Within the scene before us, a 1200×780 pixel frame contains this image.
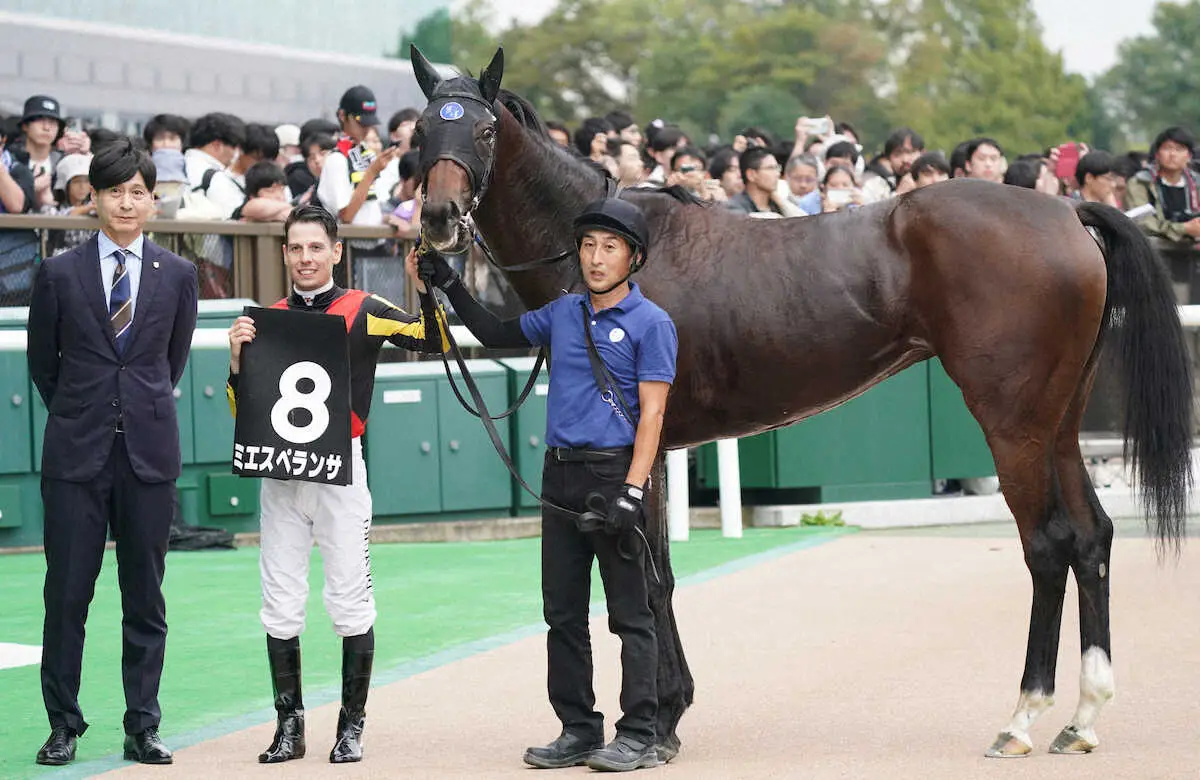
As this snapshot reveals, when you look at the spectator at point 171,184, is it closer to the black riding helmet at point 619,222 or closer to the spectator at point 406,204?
the spectator at point 406,204

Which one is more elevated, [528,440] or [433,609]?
[528,440]

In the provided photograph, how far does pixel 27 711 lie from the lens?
19.6 feet

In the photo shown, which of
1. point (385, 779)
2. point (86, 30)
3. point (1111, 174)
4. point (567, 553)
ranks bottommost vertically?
point (385, 779)

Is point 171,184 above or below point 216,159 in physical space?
below

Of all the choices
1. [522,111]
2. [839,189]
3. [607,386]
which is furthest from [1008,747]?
[839,189]

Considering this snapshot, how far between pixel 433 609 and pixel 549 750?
126 inches

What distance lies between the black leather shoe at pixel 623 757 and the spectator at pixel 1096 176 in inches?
321

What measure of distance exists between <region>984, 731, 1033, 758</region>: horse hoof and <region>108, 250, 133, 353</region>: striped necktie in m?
3.02

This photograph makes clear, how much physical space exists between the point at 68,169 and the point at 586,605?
7310 millimetres

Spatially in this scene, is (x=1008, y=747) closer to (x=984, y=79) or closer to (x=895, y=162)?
(x=895, y=162)

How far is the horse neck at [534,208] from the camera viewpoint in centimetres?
571

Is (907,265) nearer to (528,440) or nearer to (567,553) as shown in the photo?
(567,553)

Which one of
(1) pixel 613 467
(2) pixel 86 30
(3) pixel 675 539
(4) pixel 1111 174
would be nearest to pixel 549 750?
(1) pixel 613 467

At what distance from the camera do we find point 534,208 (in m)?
5.75
